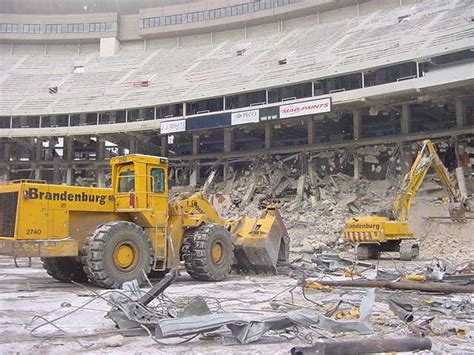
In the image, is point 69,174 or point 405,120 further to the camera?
point 69,174

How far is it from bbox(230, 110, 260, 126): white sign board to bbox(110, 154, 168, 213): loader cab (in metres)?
21.2

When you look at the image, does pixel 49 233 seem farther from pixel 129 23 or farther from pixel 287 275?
pixel 129 23

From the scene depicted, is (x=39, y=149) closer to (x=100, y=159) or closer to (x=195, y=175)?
(x=100, y=159)

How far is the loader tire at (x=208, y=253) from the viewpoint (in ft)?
37.2

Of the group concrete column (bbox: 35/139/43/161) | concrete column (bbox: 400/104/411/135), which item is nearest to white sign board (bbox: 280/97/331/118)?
concrete column (bbox: 400/104/411/135)

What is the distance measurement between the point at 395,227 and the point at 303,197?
13.6 metres

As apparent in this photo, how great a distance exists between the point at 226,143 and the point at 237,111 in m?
5.43

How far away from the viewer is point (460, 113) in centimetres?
2839

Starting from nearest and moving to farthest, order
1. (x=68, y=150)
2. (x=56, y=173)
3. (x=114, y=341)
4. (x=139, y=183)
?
1. (x=114, y=341)
2. (x=139, y=183)
3. (x=56, y=173)
4. (x=68, y=150)

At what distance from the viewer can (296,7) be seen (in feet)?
149

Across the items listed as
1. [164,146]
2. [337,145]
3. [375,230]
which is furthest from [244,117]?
[375,230]

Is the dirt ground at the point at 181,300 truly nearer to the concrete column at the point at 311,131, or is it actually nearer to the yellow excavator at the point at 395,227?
the yellow excavator at the point at 395,227

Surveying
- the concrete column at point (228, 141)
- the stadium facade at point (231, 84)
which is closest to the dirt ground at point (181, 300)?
the stadium facade at point (231, 84)

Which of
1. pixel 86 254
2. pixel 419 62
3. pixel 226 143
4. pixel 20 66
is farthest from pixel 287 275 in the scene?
pixel 20 66
